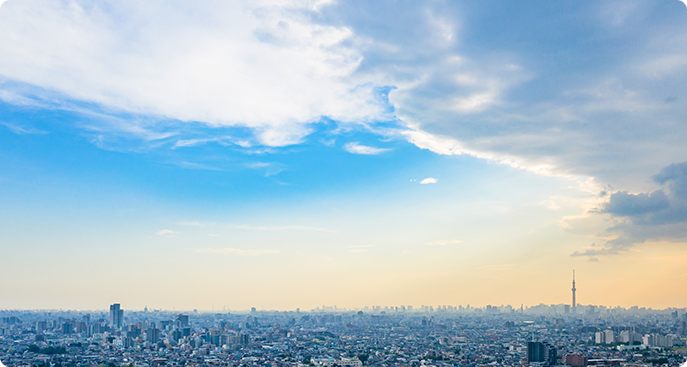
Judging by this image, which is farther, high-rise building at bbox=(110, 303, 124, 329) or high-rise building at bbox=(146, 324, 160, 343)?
high-rise building at bbox=(110, 303, 124, 329)

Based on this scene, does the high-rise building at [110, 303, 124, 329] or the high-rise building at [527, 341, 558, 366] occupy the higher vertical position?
the high-rise building at [527, 341, 558, 366]

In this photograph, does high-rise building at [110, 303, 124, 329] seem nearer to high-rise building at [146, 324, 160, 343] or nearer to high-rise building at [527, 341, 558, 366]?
high-rise building at [146, 324, 160, 343]

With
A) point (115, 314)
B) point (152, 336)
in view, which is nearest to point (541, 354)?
point (152, 336)

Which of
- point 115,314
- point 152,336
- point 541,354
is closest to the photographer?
point 541,354

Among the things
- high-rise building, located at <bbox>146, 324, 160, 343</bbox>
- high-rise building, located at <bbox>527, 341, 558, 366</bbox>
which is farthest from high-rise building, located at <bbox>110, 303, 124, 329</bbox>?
high-rise building, located at <bbox>527, 341, 558, 366</bbox>

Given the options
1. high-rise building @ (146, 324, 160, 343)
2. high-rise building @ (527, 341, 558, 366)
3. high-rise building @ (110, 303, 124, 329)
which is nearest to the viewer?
high-rise building @ (527, 341, 558, 366)

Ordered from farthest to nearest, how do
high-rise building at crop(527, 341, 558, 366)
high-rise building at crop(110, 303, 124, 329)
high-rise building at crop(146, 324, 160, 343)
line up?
1. high-rise building at crop(110, 303, 124, 329)
2. high-rise building at crop(146, 324, 160, 343)
3. high-rise building at crop(527, 341, 558, 366)

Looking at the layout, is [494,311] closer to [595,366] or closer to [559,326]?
[559,326]

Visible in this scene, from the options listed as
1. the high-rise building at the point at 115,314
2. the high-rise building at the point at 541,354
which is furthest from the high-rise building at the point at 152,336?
the high-rise building at the point at 541,354

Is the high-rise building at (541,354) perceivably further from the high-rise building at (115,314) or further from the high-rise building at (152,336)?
the high-rise building at (115,314)

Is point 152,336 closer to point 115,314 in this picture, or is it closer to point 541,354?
point 115,314

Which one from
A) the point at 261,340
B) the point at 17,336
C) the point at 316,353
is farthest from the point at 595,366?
the point at 17,336
